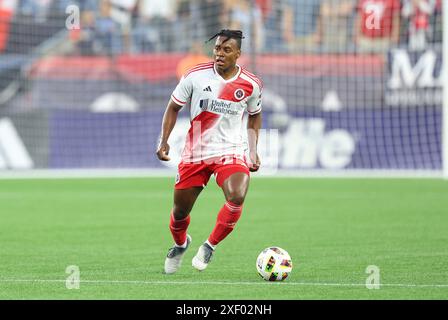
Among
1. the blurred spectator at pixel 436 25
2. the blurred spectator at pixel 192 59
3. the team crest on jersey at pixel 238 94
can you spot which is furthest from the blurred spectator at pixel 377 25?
the team crest on jersey at pixel 238 94

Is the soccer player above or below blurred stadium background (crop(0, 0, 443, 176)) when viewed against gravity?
below

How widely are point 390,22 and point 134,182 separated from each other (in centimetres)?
664

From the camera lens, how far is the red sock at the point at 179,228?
32.7 feet

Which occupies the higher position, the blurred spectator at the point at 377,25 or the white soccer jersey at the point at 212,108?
the blurred spectator at the point at 377,25

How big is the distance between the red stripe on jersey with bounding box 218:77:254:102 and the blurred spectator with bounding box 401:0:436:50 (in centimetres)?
1515

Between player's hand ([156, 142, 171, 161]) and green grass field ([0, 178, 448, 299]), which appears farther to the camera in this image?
player's hand ([156, 142, 171, 161])

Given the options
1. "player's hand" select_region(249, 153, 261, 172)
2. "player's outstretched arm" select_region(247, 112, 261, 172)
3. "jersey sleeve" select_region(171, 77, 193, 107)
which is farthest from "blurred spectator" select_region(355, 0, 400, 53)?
"jersey sleeve" select_region(171, 77, 193, 107)

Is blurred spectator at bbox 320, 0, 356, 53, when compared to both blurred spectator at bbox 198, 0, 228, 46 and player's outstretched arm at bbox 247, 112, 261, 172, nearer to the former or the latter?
blurred spectator at bbox 198, 0, 228, 46

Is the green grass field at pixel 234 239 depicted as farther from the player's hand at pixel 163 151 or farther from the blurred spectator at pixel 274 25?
the blurred spectator at pixel 274 25

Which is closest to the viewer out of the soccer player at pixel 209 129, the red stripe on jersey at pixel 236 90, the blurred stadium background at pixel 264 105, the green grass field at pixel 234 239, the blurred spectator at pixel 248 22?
the green grass field at pixel 234 239

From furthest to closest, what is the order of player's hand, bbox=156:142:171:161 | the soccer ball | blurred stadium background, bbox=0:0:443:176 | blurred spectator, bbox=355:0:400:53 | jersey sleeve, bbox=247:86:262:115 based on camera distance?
blurred spectator, bbox=355:0:400:53 < blurred stadium background, bbox=0:0:443:176 < jersey sleeve, bbox=247:86:262:115 < player's hand, bbox=156:142:171:161 < the soccer ball

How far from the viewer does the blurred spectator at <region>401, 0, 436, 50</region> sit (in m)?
24.5

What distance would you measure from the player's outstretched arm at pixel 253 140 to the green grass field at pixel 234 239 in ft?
3.10

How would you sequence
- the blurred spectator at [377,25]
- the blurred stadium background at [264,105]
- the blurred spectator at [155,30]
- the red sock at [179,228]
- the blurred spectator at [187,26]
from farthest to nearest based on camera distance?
the blurred spectator at [155,30], the blurred spectator at [187,26], the blurred spectator at [377,25], the blurred stadium background at [264,105], the red sock at [179,228]
